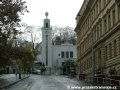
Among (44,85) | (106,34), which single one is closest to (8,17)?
(44,85)

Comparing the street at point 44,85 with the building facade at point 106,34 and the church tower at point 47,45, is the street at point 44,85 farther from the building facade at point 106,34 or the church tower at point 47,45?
the church tower at point 47,45

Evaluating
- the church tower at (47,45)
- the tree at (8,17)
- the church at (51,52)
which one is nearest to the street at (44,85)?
the tree at (8,17)

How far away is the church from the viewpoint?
12356cm

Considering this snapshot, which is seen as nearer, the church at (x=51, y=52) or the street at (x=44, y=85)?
the street at (x=44, y=85)

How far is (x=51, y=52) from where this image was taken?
12612cm

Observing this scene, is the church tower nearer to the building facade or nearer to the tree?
the building facade

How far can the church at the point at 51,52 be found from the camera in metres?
124

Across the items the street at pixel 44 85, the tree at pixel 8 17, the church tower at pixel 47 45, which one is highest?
the church tower at pixel 47 45

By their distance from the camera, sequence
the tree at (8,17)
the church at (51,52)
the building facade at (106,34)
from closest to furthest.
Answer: the tree at (8,17)
the building facade at (106,34)
the church at (51,52)

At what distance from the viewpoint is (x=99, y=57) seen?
59.5 metres

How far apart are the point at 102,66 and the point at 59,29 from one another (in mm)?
80409

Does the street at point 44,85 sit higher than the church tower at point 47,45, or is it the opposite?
the church tower at point 47,45

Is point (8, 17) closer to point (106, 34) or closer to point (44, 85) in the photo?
point (44, 85)

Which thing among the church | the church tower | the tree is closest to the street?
the tree
